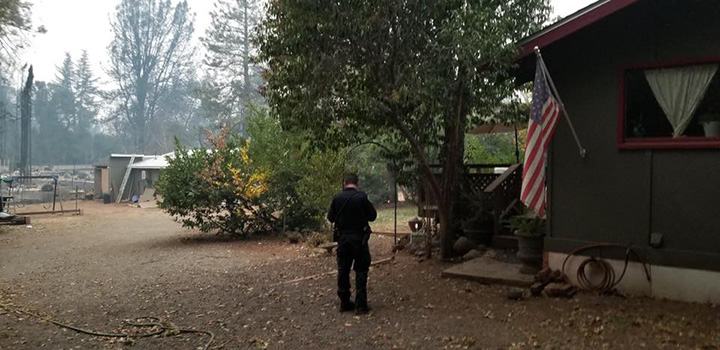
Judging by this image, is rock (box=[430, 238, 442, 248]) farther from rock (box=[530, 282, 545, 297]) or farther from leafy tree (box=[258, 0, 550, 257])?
rock (box=[530, 282, 545, 297])

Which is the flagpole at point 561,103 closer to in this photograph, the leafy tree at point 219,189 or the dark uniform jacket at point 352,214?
the dark uniform jacket at point 352,214

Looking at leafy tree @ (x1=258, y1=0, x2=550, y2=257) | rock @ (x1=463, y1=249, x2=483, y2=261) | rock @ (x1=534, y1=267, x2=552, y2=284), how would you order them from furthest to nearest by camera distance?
rock @ (x1=463, y1=249, x2=483, y2=261) → leafy tree @ (x1=258, y1=0, x2=550, y2=257) → rock @ (x1=534, y1=267, x2=552, y2=284)

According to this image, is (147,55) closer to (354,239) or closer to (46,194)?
(46,194)

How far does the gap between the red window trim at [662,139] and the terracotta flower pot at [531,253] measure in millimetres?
1639

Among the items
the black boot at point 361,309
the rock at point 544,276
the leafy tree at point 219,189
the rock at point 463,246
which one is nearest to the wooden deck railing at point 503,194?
the rock at point 463,246

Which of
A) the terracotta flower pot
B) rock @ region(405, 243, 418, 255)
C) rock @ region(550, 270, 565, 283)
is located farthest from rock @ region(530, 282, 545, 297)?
rock @ region(405, 243, 418, 255)

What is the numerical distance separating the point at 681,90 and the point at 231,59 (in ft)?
128

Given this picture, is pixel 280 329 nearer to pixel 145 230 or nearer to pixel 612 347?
pixel 612 347

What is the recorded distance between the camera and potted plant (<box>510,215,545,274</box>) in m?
6.93

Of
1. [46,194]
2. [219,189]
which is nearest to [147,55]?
[46,194]

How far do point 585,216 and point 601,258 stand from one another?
539mm

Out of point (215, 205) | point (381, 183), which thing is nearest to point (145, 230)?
point (215, 205)

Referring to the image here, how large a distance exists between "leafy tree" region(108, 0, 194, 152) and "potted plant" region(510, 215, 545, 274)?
54.7 m

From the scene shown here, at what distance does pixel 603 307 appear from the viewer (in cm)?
563
